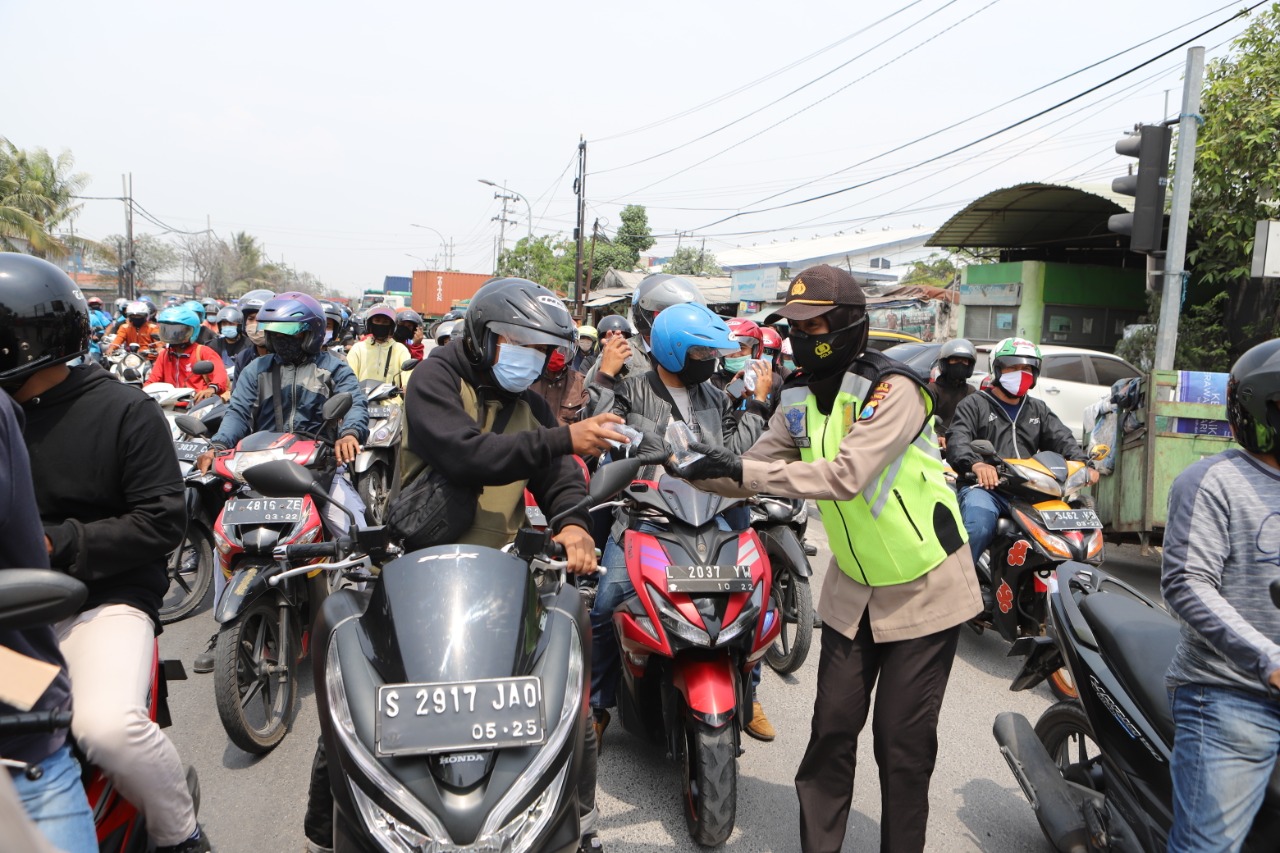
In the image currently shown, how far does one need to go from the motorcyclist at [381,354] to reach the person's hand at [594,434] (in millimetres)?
6535

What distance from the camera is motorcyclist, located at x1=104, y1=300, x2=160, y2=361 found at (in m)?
12.2

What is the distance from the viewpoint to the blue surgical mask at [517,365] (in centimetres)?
295

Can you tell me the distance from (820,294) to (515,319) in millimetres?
933

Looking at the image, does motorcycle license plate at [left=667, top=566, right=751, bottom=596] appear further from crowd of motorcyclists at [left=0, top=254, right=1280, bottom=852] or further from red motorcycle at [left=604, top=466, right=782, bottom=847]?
crowd of motorcyclists at [left=0, top=254, right=1280, bottom=852]

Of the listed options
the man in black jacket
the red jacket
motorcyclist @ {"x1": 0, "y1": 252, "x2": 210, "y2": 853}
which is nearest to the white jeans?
motorcyclist @ {"x1": 0, "y1": 252, "x2": 210, "y2": 853}

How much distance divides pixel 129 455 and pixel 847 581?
84.1 inches

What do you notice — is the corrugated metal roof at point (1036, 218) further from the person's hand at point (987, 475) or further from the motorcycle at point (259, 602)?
the motorcycle at point (259, 602)

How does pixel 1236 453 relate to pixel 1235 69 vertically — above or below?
below

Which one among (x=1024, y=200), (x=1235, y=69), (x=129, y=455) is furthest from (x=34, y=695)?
(x=1024, y=200)

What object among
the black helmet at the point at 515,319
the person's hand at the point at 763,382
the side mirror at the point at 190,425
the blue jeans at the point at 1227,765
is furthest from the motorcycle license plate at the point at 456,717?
the person's hand at the point at 763,382

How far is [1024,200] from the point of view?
17.1m

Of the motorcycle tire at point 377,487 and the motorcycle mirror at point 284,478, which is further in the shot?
the motorcycle tire at point 377,487

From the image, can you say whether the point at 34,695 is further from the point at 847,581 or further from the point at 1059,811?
the point at 1059,811

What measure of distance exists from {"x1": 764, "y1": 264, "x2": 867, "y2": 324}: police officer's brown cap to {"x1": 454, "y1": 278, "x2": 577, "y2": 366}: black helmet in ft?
2.25
